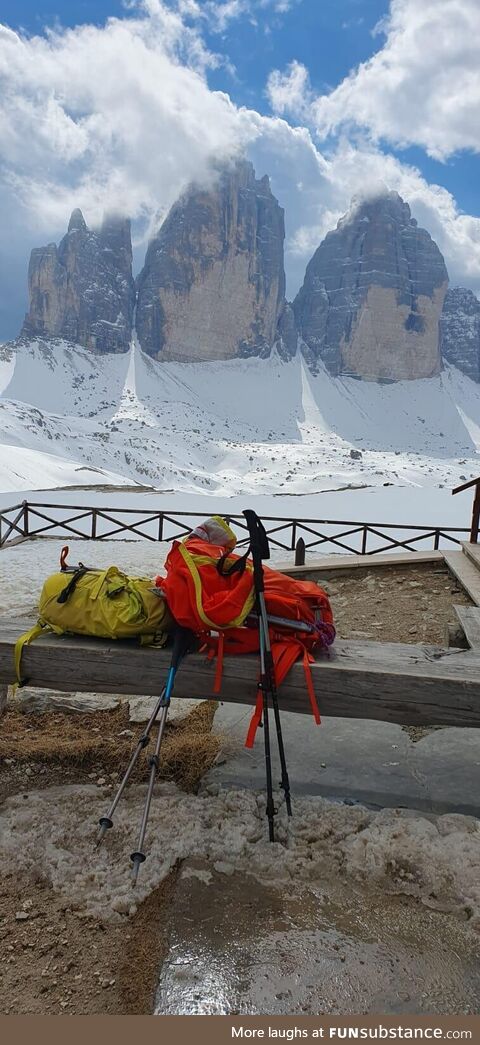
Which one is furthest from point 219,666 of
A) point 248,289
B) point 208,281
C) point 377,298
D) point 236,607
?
point 377,298

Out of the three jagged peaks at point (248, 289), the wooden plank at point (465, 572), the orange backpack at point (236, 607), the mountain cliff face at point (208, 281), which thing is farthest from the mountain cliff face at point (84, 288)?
the orange backpack at point (236, 607)

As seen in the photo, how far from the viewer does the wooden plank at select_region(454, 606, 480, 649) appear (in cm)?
420

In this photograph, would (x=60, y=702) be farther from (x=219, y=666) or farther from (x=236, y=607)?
(x=236, y=607)

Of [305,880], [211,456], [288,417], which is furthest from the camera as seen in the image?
[288,417]

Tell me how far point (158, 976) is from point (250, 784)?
1430mm

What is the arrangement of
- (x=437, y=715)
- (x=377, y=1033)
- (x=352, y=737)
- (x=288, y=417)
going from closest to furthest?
1. (x=377, y=1033)
2. (x=437, y=715)
3. (x=352, y=737)
4. (x=288, y=417)

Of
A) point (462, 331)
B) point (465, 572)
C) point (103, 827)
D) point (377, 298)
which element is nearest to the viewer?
point (103, 827)

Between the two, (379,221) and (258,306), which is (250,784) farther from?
(379,221)

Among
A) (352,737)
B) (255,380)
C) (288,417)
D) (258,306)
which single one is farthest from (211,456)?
(352,737)

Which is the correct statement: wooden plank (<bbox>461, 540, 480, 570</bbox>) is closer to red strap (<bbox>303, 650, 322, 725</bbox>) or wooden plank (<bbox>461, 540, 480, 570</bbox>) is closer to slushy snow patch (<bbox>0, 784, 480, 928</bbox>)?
slushy snow patch (<bbox>0, 784, 480, 928</bbox>)

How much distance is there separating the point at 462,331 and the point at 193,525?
6384 inches

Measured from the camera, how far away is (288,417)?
12031 cm

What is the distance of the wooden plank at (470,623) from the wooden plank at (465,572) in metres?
1.11

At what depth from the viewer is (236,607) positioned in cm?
289
